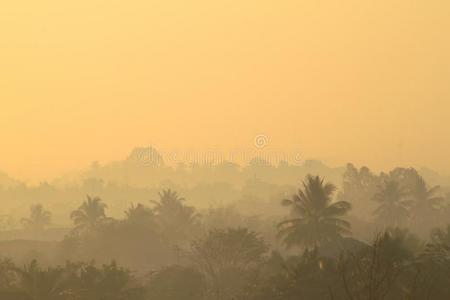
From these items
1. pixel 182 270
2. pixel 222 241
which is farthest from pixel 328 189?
pixel 182 270

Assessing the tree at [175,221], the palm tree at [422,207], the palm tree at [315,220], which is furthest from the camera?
the palm tree at [422,207]

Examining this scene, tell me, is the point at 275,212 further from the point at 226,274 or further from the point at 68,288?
the point at 68,288

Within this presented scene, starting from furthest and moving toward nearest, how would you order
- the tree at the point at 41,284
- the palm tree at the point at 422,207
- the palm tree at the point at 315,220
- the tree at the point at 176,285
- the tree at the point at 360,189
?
the tree at the point at 360,189 < the palm tree at the point at 422,207 < the palm tree at the point at 315,220 < the tree at the point at 176,285 < the tree at the point at 41,284

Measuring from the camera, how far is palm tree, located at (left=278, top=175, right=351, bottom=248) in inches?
2195

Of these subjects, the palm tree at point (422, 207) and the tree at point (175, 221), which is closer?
the tree at point (175, 221)

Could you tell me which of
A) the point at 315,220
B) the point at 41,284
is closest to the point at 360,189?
the point at 315,220

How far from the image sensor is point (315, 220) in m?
56.7

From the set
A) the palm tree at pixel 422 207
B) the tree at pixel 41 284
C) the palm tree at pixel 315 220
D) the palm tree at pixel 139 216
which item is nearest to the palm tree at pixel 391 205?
the palm tree at pixel 422 207

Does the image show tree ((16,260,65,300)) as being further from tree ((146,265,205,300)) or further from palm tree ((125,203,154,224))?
palm tree ((125,203,154,224))

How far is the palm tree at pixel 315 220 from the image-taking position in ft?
183

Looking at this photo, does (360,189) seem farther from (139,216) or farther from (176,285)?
(176,285)

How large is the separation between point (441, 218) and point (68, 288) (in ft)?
231

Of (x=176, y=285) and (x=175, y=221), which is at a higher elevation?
(x=175, y=221)

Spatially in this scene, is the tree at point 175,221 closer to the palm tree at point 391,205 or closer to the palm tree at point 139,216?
the palm tree at point 139,216
